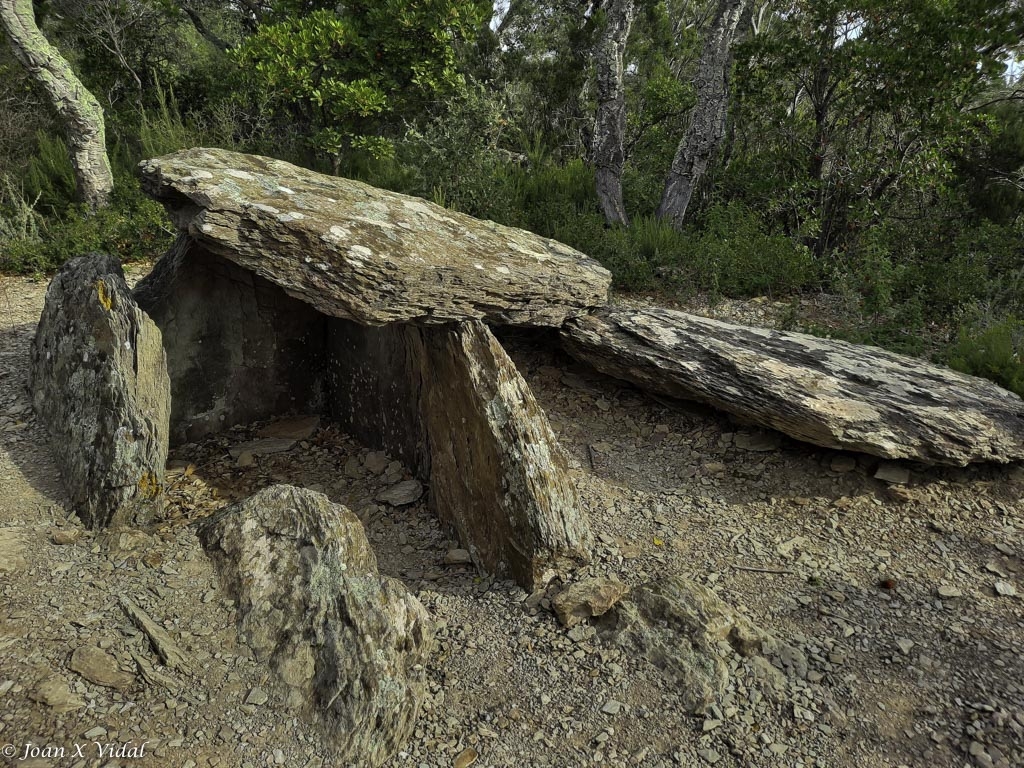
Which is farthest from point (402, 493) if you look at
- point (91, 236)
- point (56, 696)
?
point (91, 236)

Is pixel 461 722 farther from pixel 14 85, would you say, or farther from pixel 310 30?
pixel 14 85

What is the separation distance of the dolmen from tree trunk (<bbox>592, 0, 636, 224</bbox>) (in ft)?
10.2

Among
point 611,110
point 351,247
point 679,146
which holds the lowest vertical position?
point 351,247

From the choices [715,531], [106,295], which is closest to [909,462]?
[715,531]

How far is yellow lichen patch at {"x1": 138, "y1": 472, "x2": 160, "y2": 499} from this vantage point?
11.0ft

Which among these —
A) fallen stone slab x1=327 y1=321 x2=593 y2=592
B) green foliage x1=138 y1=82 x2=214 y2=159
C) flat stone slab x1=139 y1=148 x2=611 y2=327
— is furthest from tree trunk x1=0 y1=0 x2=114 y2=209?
fallen stone slab x1=327 y1=321 x2=593 y2=592

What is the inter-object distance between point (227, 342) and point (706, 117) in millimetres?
5893

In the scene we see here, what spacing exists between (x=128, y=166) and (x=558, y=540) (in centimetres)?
724

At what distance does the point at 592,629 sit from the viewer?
297 cm

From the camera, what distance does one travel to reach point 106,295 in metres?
3.60

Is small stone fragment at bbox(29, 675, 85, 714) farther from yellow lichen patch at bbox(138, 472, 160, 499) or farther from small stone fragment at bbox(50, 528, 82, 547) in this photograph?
yellow lichen patch at bbox(138, 472, 160, 499)

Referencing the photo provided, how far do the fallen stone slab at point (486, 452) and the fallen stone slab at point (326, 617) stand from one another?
24.9 inches

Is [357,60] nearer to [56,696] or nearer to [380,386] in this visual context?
[380,386]

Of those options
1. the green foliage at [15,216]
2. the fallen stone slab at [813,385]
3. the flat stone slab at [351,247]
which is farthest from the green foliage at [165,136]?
the fallen stone slab at [813,385]
